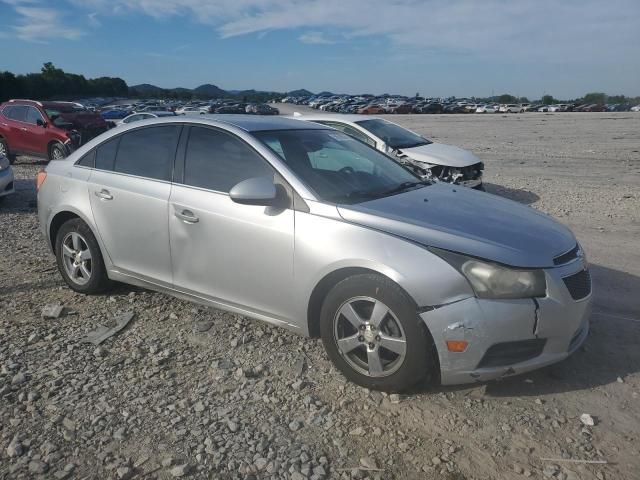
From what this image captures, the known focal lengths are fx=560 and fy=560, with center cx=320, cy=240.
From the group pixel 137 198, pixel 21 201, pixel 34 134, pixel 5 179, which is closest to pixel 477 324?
pixel 137 198

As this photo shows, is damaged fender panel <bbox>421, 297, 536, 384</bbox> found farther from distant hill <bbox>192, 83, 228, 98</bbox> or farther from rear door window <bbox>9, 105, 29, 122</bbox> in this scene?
distant hill <bbox>192, 83, 228, 98</bbox>

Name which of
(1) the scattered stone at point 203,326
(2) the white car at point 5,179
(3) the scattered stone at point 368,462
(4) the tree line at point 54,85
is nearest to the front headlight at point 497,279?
(3) the scattered stone at point 368,462

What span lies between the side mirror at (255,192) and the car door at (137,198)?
83 centimetres

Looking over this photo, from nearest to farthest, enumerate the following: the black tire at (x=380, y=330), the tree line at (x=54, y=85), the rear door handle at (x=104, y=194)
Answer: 1. the black tire at (x=380, y=330)
2. the rear door handle at (x=104, y=194)
3. the tree line at (x=54, y=85)

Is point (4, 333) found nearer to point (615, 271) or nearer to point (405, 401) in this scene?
point (405, 401)

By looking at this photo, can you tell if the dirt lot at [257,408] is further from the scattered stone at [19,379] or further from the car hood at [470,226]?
the car hood at [470,226]

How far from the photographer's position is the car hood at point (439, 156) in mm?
9398

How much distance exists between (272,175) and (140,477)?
2.03 meters

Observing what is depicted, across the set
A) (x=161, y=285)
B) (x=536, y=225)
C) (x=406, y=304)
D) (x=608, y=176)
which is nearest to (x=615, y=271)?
(x=536, y=225)

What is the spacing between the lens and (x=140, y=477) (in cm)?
273

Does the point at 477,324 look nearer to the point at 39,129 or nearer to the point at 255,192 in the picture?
the point at 255,192

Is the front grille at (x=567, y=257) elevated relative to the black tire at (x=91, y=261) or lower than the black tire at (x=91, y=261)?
elevated

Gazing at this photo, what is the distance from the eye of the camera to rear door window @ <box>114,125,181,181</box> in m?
4.40

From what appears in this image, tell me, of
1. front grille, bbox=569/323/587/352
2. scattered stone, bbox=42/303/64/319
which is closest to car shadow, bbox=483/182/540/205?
front grille, bbox=569/323/587/352
